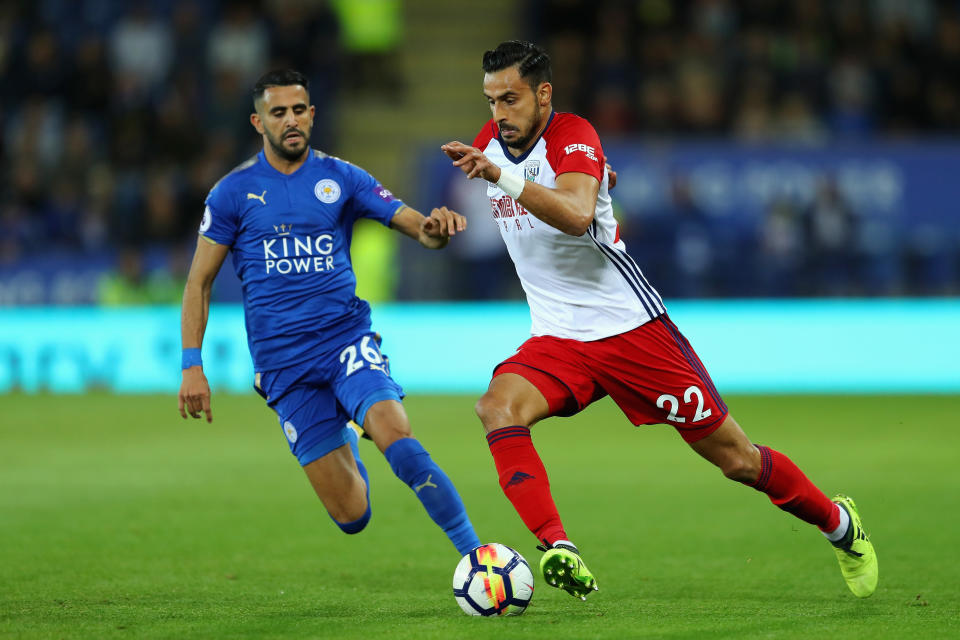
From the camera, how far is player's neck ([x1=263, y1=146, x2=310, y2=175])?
6148mm

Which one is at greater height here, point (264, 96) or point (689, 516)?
point (264, 96)

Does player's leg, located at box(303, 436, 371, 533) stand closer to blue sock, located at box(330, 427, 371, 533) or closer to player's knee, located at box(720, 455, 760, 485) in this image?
blue sock, located at box(330, 427, 371, 533)

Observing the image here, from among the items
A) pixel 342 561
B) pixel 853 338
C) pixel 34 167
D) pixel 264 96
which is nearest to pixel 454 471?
pixel 342 561

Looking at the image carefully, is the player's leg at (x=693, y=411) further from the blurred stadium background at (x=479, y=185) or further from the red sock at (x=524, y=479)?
the blurred stadium background at (x=479, y=185)

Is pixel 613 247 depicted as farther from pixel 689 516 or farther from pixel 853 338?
pixel 853 338

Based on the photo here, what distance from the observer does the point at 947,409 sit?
12914 mm

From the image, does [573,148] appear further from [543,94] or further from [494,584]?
[494,584]

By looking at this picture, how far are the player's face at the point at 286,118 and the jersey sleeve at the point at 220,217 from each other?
327 mm

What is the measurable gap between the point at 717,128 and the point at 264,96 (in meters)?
12.4

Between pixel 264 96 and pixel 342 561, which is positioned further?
pixel 342 561

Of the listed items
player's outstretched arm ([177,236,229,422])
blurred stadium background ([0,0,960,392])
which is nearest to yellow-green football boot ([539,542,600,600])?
player's outstretched arm ([177,236,229,422])

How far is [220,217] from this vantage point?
5992mm

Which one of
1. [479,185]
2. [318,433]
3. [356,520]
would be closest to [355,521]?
[356,520]

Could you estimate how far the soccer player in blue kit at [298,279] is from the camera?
5961 millimetres
